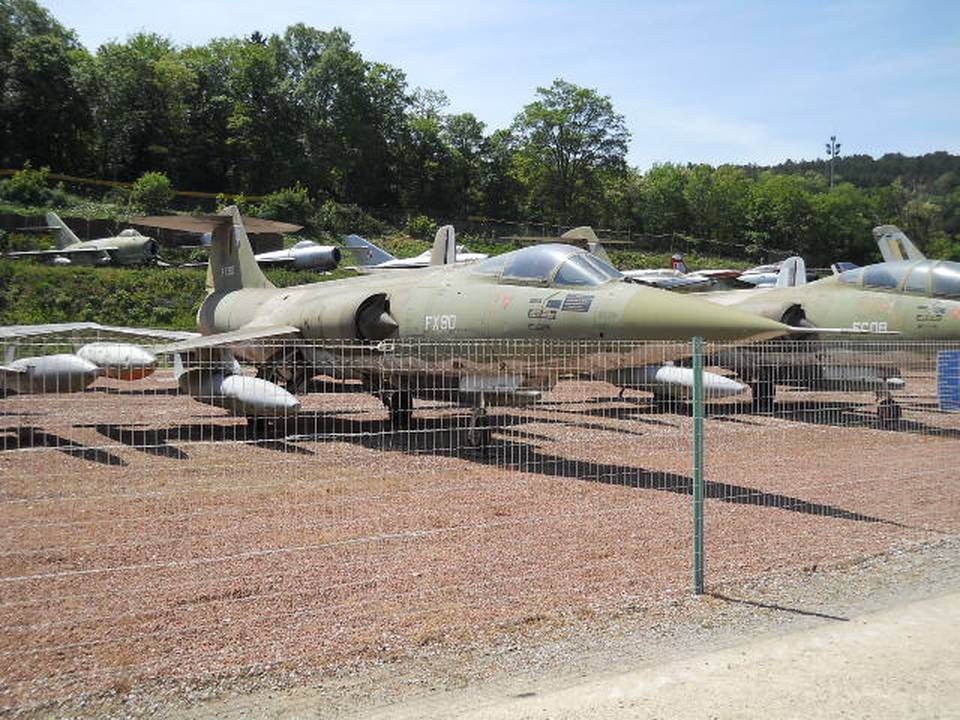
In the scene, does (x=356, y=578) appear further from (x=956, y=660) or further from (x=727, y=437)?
(x=727, y=437)

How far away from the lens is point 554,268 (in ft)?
32.2

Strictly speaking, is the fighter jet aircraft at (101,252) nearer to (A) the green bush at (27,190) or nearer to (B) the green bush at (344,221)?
(A) the green bush at (27,190)

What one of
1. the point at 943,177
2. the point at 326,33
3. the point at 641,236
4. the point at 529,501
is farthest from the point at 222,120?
the point at 943,177

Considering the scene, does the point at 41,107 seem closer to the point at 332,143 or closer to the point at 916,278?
the point at 332,143

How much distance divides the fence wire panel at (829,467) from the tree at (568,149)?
65.8 metres

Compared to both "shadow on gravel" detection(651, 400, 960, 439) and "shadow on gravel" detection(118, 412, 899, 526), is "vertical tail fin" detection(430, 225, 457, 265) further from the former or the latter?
"shadow on gravel" detection(651, 400, 960, 439)

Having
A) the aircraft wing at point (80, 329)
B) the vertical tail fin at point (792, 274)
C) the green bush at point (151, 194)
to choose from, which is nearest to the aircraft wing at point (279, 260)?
the green bush at point (151, 194)

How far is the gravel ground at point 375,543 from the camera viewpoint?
4332mm

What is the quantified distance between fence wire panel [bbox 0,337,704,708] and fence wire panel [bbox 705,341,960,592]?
0.56 metres

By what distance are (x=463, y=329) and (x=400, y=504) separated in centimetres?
324

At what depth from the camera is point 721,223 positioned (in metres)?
92.5

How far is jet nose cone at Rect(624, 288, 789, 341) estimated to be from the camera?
7914 millimetres

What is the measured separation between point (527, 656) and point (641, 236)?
7943 centimetres

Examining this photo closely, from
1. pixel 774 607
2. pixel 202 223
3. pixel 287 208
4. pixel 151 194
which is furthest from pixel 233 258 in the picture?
pixel 287 208
